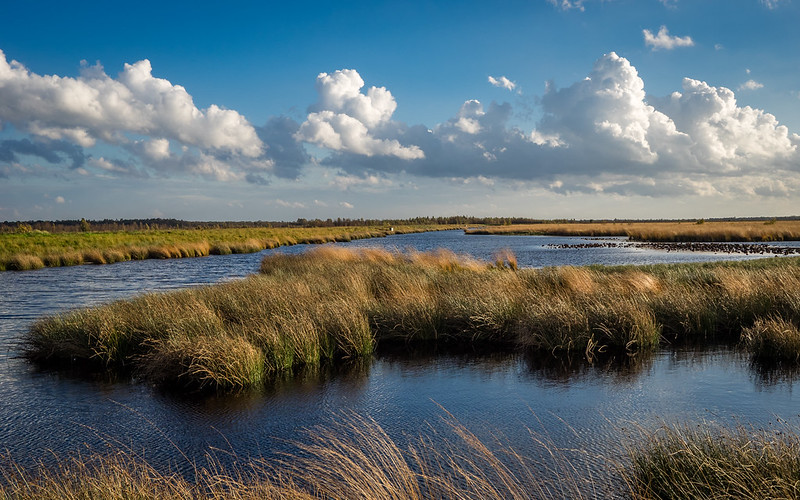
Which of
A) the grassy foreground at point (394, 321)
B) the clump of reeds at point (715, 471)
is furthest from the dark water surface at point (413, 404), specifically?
the clump of reeds at point (715, 471)

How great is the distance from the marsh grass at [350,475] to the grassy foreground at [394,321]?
3152 mm

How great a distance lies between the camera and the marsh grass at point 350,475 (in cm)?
439

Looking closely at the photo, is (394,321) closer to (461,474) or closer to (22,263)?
(461,474)

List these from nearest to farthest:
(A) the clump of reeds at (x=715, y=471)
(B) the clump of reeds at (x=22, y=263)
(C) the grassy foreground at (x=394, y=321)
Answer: (A) the clump of reeds at (x=715, y=471) → (C) the grassy foreground at (x=394, y=321) → (B) the clump of reeds at (x=22, y=263)

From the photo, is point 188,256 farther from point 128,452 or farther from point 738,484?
point 738,484

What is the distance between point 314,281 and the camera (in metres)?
16.8

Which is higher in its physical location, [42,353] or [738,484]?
[738,484]

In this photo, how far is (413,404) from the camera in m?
8.18

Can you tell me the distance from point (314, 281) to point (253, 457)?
35.0ft

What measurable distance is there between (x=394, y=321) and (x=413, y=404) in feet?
15.9

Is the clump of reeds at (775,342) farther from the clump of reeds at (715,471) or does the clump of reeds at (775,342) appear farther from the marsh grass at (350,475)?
the marsh grass at (350,475)

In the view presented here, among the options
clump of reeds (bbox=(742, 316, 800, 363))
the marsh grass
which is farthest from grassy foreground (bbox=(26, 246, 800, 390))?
the marsh grass

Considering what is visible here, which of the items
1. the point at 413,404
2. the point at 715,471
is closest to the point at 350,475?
the point at 413,404

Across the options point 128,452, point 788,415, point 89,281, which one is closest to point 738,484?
point 788,415
